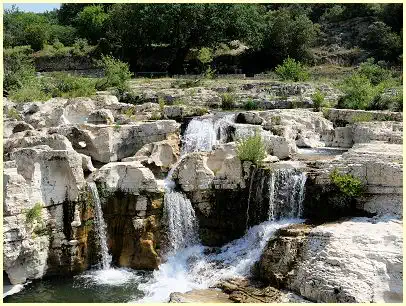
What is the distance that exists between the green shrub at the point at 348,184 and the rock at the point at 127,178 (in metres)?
5.47

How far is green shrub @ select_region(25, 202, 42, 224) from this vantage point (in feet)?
47.9

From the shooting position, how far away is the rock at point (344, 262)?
41.3 feet

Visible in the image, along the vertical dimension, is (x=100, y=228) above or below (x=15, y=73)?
below

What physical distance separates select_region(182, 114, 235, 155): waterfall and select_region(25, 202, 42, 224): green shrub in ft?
24.0

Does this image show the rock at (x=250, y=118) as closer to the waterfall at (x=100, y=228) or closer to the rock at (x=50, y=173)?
the waterfall at (x=100, y=228)

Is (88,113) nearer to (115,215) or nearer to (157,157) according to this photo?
(157,157)

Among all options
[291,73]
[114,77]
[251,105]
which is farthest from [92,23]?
[251,105]

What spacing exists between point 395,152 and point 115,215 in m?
8.90

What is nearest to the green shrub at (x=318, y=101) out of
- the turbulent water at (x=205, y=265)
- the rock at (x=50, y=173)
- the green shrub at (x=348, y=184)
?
the green shrub at (x=348, y=184)

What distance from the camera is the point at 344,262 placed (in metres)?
13.0

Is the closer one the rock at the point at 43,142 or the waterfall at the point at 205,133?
the rock at the point at 43,142

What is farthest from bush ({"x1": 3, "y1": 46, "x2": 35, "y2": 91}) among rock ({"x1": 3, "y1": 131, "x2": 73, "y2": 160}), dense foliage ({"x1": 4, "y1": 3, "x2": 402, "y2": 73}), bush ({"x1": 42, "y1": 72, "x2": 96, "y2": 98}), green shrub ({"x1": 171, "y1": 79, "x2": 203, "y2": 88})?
rock ({"x1": 3, "y1": 131, "x2": 73, "y2": 160})

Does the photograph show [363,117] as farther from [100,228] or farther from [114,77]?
[114,77]

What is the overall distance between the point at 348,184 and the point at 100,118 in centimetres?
1057
